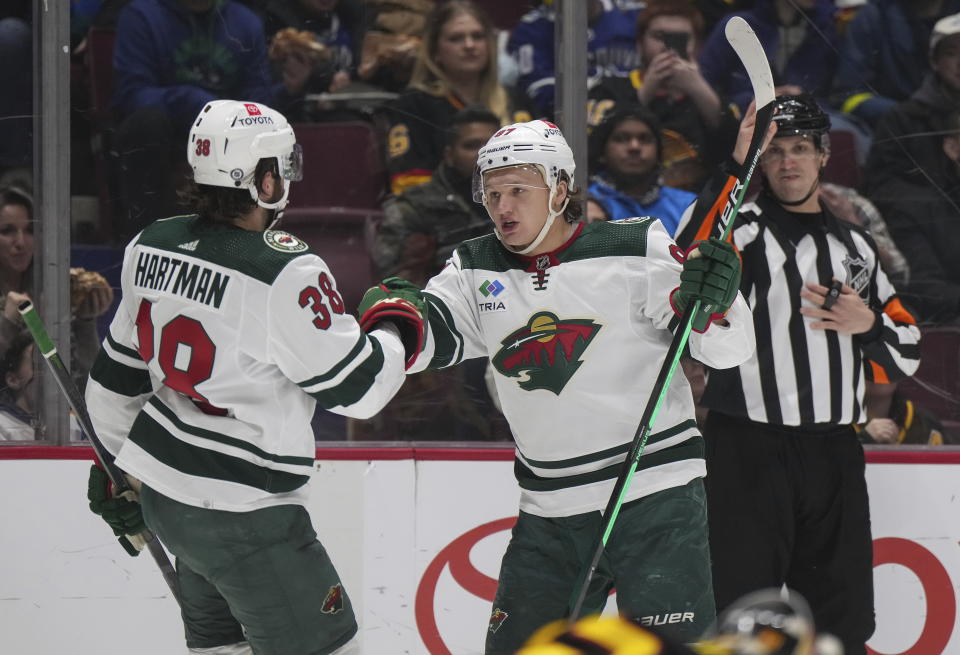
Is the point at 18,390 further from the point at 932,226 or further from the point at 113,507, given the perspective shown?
the point at 932,226

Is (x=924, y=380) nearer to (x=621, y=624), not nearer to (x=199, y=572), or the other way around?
(x=199, y=572)

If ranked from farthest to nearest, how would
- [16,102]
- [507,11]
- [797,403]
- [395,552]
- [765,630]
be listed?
1. [507,11]
2. [16,102]
3. [395,552]
4. [797,403]
5. [765,630]

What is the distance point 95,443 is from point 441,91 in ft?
4.76

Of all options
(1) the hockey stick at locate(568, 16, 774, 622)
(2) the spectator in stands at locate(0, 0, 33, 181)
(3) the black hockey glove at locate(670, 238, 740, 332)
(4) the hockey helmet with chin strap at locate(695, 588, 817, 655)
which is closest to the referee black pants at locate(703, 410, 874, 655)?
(1) the hockey stick at locate(568, 16, 774, 622)

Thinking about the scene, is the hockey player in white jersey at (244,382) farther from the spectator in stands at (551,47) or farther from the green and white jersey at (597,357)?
the spectator in stands at (551,47)

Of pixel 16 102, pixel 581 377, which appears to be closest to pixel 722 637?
pixel 581 377

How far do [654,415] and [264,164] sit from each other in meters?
0.84

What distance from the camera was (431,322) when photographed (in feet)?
8.05

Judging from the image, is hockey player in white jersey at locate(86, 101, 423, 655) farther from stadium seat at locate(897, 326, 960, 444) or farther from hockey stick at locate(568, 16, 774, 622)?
stadium seat at locate(897, 326, 960, 444)

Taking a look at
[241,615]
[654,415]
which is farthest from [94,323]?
[654,415]

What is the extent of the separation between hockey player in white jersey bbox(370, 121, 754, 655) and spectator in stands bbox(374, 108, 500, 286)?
0.91m

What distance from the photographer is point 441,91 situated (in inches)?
134

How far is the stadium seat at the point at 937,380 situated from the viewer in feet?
10.8

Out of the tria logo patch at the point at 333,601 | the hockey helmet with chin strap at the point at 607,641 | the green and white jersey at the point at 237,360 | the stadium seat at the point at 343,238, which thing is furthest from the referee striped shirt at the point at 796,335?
the hockey helmet with chin strap at the point at 607,641
